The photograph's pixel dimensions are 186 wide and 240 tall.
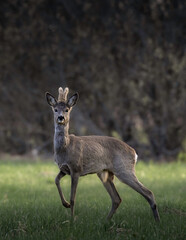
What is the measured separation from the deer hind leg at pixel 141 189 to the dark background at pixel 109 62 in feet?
29.8

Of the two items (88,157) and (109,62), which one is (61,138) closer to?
(88,157)

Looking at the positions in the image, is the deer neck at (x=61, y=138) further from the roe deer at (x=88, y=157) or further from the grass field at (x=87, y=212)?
the grass field at (x=87, y=212)

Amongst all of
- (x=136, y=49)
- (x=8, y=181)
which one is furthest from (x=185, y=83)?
(x=8, y=181)

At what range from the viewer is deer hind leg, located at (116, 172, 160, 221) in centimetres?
723

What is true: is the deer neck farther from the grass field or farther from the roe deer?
the grass field

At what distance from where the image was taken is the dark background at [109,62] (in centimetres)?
1655

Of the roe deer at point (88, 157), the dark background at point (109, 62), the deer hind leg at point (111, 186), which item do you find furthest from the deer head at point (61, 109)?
the dark background at point (109, 62)

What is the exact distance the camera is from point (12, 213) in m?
7.43

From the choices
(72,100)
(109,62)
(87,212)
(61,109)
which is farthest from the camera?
(109,62)

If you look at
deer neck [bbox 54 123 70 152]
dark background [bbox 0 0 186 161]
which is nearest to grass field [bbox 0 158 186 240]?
deer neck [bbox 54 123 70 152]

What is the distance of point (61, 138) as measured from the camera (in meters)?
7.42

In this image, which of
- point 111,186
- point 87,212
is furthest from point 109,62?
point 87,212

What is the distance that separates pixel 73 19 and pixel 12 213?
10.8m

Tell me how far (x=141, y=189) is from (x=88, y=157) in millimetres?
850
